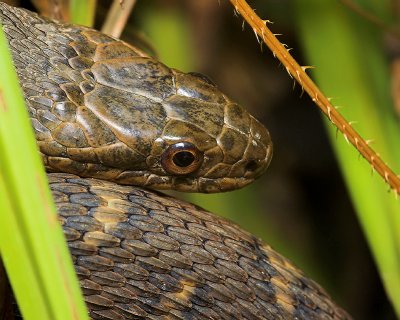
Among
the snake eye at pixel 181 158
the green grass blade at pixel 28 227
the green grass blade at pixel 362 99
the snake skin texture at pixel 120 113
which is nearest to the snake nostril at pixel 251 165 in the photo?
the snake skin texture at pixel 120 113

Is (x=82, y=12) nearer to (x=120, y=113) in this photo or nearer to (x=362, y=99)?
(x=120, y=113)

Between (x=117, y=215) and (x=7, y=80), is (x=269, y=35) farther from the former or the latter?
(x=7, y=80)

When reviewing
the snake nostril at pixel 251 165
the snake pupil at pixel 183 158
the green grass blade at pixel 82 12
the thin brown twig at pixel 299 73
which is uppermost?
the green grass blade at pixel 82 12

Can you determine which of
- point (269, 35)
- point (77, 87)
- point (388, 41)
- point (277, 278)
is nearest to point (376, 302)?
point (388, 41)

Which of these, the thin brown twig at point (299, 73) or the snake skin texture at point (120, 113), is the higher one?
the snake skin texture at point (120, 113)

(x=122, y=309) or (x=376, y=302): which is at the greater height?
(x=376, y=302)

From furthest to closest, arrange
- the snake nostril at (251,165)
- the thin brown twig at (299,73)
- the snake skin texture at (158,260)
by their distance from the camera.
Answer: the snake nostril at (251,165) < the snake skin texture at (158,260) < the thin brown twig at (299,73)

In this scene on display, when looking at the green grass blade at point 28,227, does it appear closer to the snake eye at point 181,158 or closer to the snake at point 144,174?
the snake at point 144,174

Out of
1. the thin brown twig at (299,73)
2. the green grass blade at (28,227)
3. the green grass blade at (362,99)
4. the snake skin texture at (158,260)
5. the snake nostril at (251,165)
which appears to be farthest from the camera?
the green grass blade at (362,99)

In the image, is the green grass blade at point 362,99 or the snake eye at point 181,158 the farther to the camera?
the green grass blade at point 362,99
